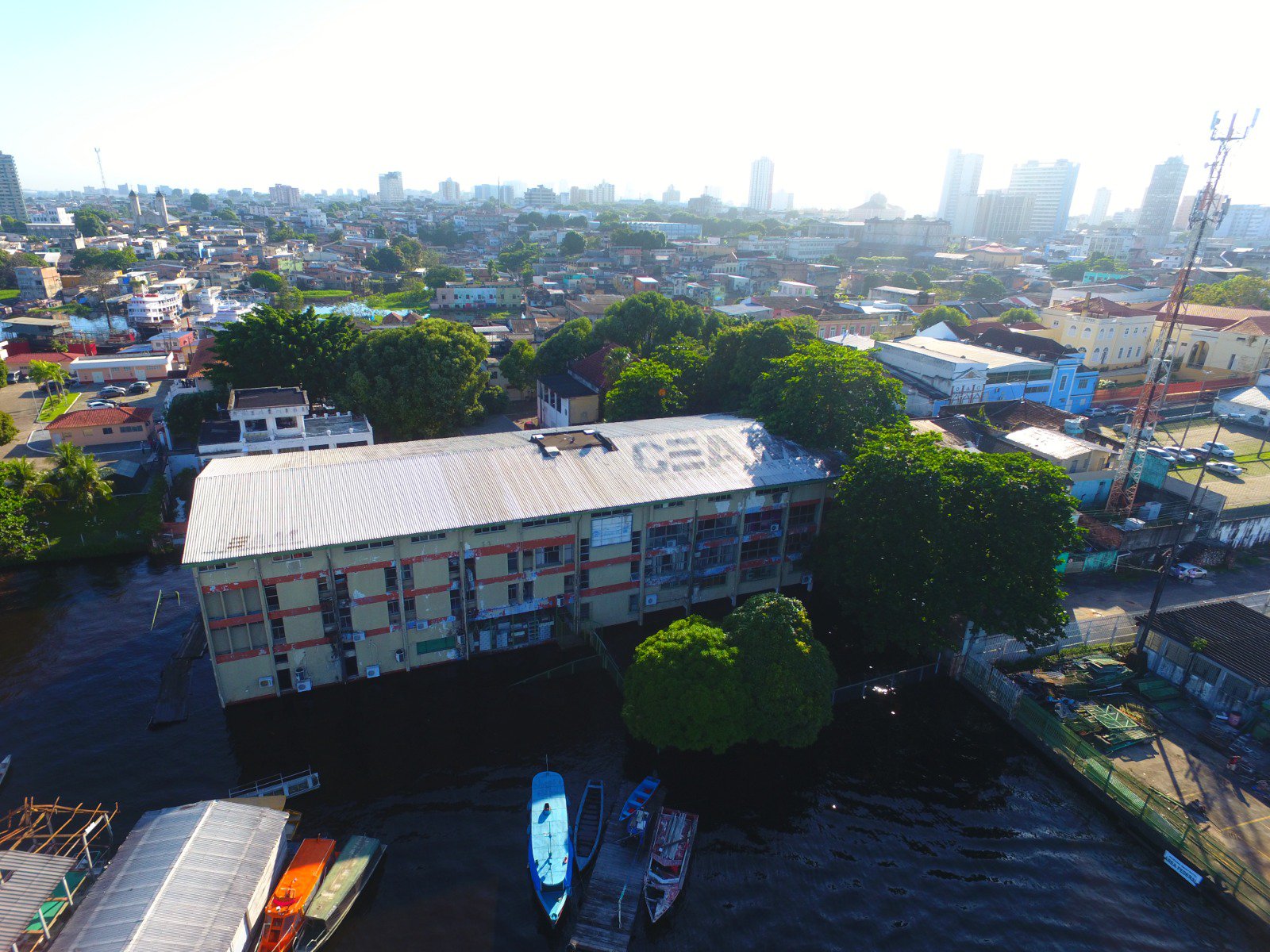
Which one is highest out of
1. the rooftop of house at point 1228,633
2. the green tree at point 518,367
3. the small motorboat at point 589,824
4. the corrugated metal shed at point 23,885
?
the green tree at point 518,367

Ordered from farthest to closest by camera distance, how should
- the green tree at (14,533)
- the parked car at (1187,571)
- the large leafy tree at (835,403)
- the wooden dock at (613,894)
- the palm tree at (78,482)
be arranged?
1. the palm tree at (78,482)
2. the parked car at (1187,571)
3. the large leafy tree at (835,403)
4. the green tree at (14,533)
5. the wooden dock at (613,894)

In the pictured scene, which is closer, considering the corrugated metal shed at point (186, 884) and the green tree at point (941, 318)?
the corrugated metal shed at point (186, 884)

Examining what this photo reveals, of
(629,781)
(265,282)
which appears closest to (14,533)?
(629,781)

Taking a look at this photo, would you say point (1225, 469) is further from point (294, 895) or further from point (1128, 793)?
point (294, 895)

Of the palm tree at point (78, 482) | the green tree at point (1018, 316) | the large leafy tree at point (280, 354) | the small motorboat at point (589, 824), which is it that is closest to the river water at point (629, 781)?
the small motorboat at point (589, 824)

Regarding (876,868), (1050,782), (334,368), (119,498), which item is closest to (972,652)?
(1050,782)

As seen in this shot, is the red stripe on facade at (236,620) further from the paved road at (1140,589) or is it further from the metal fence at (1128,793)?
the paved road at (1140,589)

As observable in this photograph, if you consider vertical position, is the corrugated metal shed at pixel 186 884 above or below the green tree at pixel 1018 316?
below
